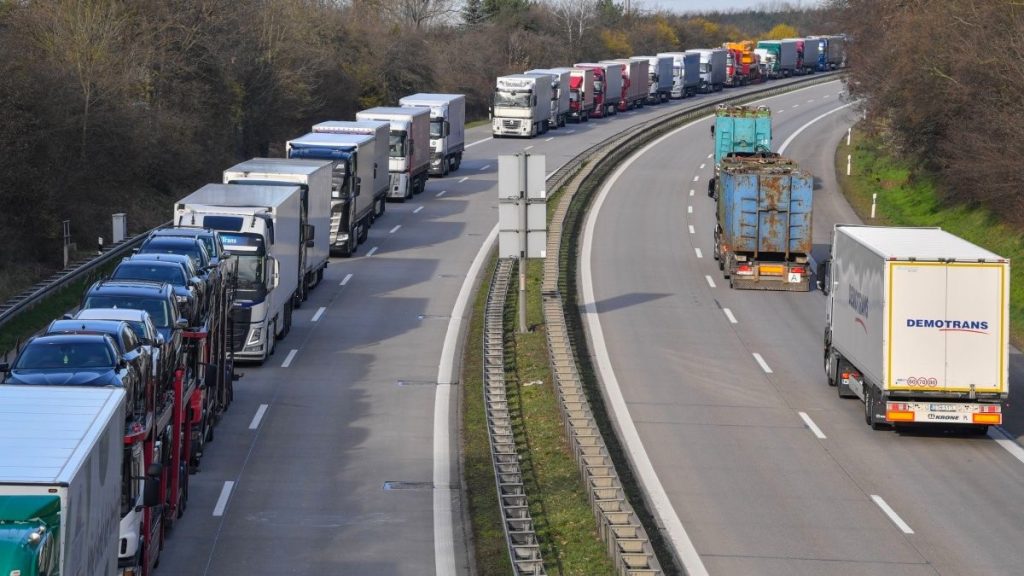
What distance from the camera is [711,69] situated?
4336 inches

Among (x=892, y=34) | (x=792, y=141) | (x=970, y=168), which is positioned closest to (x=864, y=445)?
(x=970, y=168)

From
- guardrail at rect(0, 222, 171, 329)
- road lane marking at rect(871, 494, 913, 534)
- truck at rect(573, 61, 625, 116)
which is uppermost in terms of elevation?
truck at rect(573, 61, 625, 116)

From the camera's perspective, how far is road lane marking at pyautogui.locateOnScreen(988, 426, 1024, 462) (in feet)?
75.5

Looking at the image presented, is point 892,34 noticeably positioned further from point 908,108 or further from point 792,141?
point 792,141

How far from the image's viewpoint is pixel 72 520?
952cm

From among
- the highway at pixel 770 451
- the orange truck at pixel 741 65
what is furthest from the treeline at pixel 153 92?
the orange truck at pixel 741 65

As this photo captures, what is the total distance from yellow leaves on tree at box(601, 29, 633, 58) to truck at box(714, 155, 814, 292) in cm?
9566

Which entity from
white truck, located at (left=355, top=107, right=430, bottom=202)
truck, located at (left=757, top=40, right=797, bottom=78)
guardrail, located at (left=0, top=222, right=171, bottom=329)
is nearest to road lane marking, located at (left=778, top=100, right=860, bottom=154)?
white truck, located at (left=355, top=107, right=430, bottom=202)

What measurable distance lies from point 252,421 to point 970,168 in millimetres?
27528

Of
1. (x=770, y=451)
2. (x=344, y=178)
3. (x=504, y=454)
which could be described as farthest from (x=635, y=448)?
(x=344, y=178)

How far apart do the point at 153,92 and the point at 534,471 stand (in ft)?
126

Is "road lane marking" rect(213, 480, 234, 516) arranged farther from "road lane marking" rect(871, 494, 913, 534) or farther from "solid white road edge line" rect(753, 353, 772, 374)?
"solid white road edge line" rect(753, 353, 772, 374)

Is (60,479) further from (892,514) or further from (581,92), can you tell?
(581,92)

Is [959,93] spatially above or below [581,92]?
below
